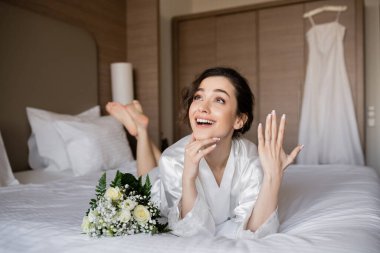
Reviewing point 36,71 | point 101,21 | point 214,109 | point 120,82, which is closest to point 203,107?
point 214,109

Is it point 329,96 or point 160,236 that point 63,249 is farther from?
point 329,96

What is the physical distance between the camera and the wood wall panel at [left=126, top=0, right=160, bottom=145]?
359 centimetres

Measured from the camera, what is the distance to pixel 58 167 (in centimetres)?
238

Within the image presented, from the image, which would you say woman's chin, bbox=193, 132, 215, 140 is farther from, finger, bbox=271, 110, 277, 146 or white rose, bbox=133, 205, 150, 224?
white rose, bbox=133, 205, 150, 224

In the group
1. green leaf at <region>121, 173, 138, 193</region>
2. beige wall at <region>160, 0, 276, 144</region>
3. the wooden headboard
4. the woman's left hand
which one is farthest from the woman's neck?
beige wall at <region>160, 0, 276, 144</region>

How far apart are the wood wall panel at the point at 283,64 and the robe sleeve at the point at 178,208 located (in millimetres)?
2645

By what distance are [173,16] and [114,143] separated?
7.43 feet

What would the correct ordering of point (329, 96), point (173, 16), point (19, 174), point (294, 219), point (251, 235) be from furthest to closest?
1. point (173, 16)
2. point (329, 96)
3. point (19, 174)
4. point (294, 219)
5. point (251, 235)

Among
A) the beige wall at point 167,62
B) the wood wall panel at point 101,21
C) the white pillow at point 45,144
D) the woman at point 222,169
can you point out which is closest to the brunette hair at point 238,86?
the woman at point 222,169

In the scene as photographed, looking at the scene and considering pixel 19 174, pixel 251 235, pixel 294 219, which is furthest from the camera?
pixel 19 174

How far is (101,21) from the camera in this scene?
3314 mm

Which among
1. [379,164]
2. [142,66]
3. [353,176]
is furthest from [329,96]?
[142,66]

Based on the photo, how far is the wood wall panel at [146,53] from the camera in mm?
3588

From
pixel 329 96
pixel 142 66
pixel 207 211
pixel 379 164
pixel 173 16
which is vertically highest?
pixel 173 16
